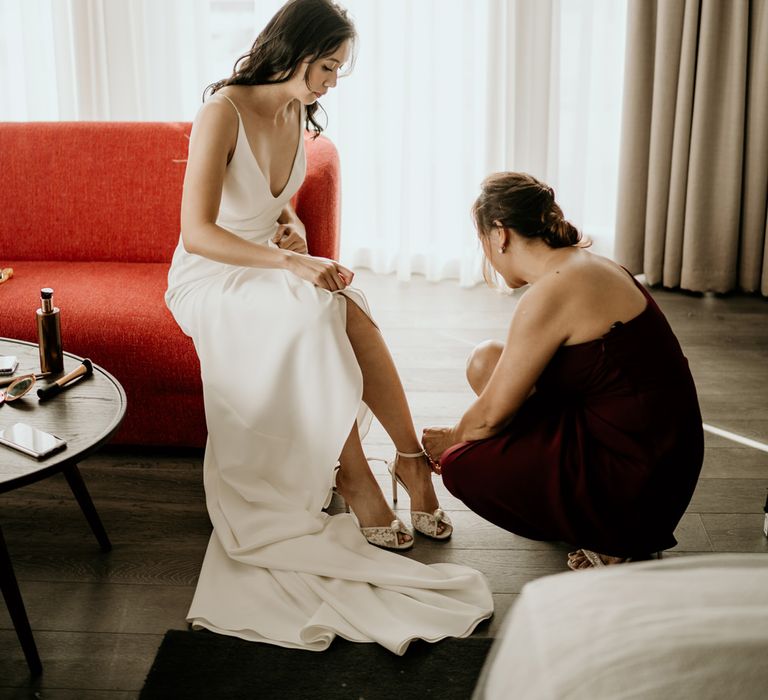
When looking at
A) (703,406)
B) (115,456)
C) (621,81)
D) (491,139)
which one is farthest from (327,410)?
(621,81)

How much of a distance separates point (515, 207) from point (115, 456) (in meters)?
1.43

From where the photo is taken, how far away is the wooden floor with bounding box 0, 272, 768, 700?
1.88 m

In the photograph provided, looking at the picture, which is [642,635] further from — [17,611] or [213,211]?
[213,211]

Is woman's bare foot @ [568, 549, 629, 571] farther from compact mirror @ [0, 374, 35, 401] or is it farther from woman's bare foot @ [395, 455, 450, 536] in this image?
compact mirror @ [0, 374, 35, 401]

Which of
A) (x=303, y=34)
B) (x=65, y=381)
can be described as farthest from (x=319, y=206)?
(x=65, y=381)

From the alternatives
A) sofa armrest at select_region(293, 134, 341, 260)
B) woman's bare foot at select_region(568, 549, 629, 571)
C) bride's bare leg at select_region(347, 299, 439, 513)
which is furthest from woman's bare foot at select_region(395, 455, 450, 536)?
sofa armrest at select_region(293, 134, 341, 260)

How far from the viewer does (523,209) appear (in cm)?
196

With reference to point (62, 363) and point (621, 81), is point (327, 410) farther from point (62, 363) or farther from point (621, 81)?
point (621, 81)

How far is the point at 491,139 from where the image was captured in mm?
4230

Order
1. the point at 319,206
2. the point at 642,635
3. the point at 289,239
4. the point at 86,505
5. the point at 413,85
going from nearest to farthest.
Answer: the point at 642,635 < the point at 86,505 < the point at 289,239 < the point at 319,206 < the point at 413,85

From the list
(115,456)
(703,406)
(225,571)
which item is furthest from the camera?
(703,406)

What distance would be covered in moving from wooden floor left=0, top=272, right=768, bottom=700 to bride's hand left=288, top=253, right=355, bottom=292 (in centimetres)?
63

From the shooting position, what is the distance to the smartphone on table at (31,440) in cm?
179

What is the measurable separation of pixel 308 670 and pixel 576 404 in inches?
31.9
